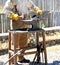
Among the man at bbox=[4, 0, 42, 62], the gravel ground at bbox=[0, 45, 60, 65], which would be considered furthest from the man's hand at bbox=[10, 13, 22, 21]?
the gravel ground at bbox=[0, 45, 60, 65]

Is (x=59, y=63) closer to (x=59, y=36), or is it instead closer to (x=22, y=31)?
(x=22, y=31)

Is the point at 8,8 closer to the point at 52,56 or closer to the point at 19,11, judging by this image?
the point at 19,11

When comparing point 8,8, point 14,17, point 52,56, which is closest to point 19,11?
point 8,8

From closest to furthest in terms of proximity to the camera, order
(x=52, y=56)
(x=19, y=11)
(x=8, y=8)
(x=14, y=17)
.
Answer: (x=14, y=17) < (x=8, y=8) < (x=19, y=11) < (x=52, y=56)

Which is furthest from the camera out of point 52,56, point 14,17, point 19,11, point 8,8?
point 52,56

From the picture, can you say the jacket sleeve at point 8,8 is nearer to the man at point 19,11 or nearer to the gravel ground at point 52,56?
the man at point 19,11

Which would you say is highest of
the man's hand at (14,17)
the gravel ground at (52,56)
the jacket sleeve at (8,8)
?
the jacket sleeve at (8,8)

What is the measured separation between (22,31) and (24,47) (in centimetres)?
58

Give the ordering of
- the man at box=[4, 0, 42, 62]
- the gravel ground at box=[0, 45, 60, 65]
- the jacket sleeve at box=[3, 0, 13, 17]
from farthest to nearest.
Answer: the gravel ground at box=[0, 45, 60, 65], the man at box=[4, 0, 42, 62], the jacket sleeve at box=[3, 0, 13, 17]

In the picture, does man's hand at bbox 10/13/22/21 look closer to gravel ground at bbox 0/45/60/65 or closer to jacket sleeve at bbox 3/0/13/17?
jacket sleeve at bbox 3/0/13/17

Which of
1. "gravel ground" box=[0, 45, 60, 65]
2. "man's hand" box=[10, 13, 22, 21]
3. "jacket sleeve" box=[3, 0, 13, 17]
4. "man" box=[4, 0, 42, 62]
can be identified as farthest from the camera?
"gravel ground" box=[0, 45, 60, 65]

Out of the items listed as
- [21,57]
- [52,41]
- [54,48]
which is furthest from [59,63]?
[52,41]

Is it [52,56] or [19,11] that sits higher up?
[19,11]

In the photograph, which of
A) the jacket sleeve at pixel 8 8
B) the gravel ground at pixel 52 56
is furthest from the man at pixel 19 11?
the gravel ground at pixel 52 56
